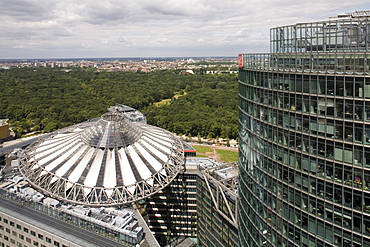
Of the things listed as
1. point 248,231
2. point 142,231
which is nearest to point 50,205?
point 142,231

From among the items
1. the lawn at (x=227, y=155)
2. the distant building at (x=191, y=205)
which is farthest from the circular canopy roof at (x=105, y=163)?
the lawn at (x=227, y=155)

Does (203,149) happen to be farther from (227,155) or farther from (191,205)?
(191,205)

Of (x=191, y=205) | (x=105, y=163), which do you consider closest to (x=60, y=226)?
(x=105, y=163)

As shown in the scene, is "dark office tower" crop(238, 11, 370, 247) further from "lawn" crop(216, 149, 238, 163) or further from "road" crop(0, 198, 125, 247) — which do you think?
"lawn" crop(216, 149, 238, 163)

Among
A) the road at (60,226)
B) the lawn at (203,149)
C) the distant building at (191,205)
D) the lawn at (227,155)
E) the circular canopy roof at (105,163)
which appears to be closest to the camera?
the road at (60,226)

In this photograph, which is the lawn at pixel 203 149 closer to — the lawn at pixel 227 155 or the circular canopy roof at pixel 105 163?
the lawn at pixel 227 155

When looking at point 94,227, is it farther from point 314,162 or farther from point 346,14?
point 346,14
